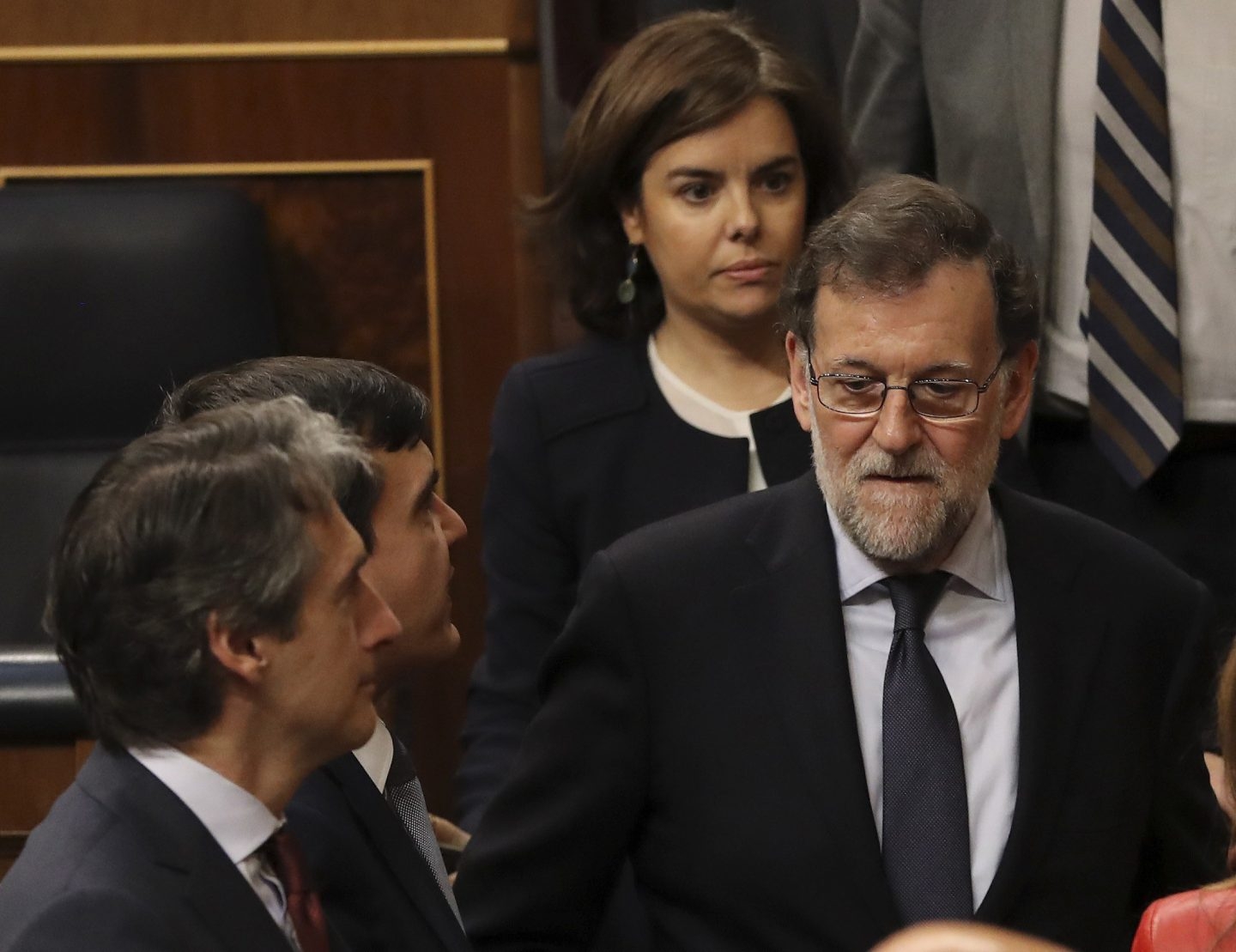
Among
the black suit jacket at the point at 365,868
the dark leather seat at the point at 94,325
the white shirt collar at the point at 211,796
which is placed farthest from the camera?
the dark leather seat at the point at 94,325

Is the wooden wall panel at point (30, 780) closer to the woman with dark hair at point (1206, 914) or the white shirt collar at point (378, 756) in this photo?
the white shirt collar at point (378, 756)

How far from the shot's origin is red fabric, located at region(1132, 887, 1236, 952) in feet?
4.26

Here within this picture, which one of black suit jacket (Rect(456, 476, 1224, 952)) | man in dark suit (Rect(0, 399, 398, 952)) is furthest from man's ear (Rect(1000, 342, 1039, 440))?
man in dark suit (Rect(0, 399, 398, 952))

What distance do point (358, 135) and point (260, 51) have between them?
20 centimetres

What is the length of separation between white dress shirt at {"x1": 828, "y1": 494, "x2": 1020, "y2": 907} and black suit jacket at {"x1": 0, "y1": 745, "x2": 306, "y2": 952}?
0.74 meters

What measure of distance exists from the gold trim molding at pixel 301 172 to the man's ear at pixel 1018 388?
1.35m

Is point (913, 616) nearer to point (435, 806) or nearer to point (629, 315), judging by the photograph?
point (629, 315)

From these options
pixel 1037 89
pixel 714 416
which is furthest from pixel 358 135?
pixel 1037 89

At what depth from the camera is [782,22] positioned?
3.05 m

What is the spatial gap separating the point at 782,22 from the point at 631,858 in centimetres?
166

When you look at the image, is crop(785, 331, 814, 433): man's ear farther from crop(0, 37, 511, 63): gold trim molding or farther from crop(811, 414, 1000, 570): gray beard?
crop(0, 37, 511, 63): gold trim molding


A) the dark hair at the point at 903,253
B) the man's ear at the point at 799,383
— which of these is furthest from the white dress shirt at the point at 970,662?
the dark hair at the point at 903,253

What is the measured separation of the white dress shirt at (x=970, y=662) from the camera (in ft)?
5.75

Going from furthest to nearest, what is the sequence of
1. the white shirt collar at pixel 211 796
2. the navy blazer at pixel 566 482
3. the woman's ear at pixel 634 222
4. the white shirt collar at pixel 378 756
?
the woman's ear at pixel 634 222 → the navy blazer at pixel 566 482 → the white shirt collar at pixel 378 756 → the white shirt collar at pixel 211 796
